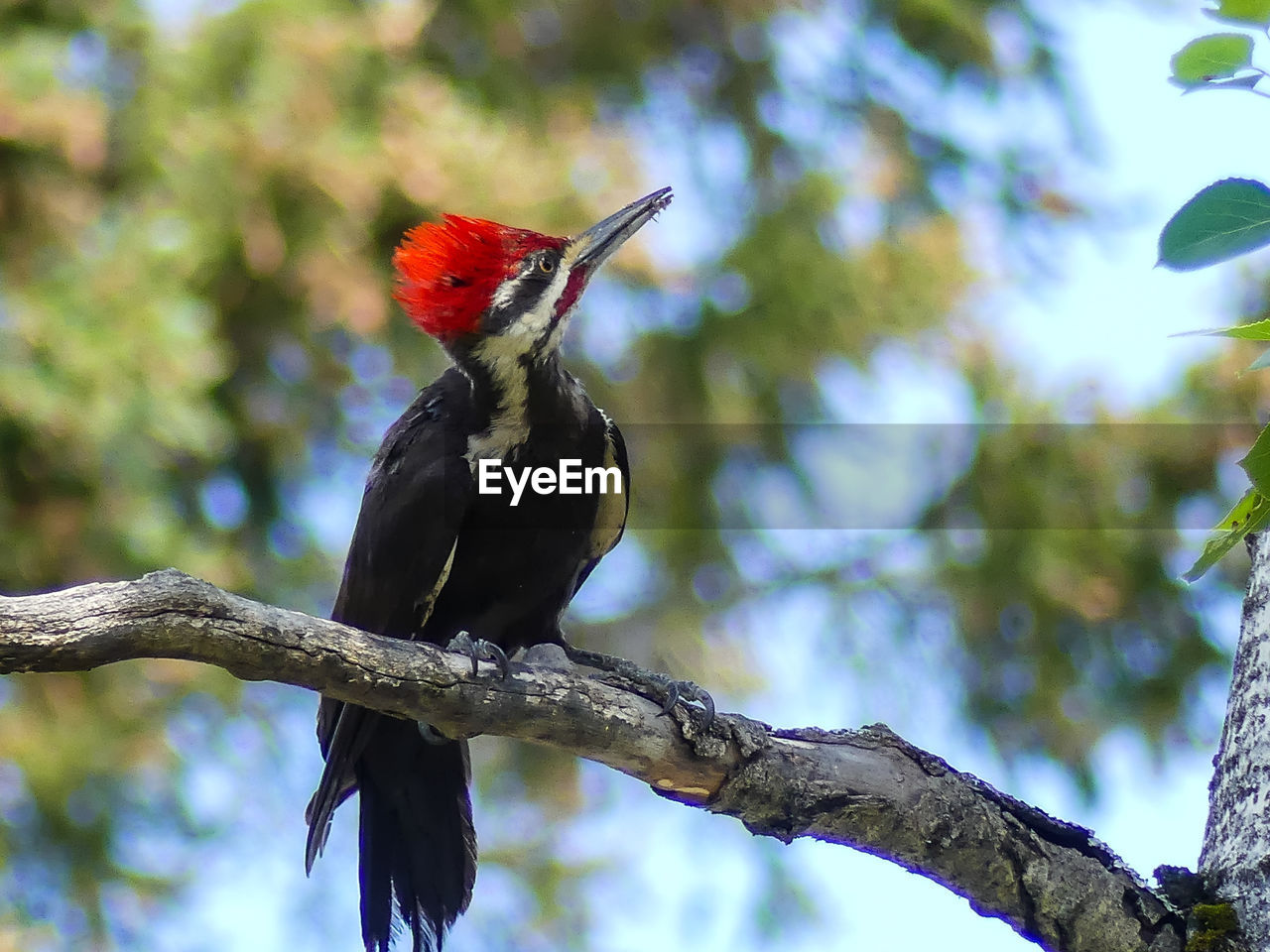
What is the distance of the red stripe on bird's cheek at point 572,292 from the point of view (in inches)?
139

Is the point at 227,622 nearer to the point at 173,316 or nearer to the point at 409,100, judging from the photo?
the point at 173,316

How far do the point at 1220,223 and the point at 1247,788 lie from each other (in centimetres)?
122

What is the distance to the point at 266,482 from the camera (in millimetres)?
6699

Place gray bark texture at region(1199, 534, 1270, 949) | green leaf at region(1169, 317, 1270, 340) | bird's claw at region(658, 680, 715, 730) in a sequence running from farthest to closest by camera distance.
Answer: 1. bird's claw at region(658, 680, 715, 730)
2. gray bark texture at region(1199, 534, 1270, 949)
3. green leaf at region(1169, 317, 1270, 340)

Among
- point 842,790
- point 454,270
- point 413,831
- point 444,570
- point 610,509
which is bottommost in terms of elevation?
point 842,790

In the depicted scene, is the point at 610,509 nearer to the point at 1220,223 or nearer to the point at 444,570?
the point at 444,570

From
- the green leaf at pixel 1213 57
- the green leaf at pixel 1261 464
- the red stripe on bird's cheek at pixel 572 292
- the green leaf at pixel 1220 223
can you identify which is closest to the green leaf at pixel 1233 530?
the green leaf at pixel 1261 464

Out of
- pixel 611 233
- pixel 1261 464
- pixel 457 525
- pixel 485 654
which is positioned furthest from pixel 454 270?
pixel 1261 464

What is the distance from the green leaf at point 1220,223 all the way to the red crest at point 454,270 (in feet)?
7.14

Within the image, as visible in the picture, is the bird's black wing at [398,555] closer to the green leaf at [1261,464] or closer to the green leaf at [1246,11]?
the green leaf at [1261,464]

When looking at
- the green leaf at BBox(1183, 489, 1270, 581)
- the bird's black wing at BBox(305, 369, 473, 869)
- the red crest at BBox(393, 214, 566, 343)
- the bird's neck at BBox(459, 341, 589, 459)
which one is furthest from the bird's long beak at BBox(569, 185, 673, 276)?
the green leaf at BBox(1183, 489, 1270, 581)

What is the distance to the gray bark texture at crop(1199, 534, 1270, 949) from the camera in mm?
2285

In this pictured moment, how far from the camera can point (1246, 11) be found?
1478 mm

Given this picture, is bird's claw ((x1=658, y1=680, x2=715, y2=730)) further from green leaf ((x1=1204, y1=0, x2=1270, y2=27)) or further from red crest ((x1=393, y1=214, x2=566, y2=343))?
green leaf ((x1=1204, y1=0, x2=1270, y2=27))
